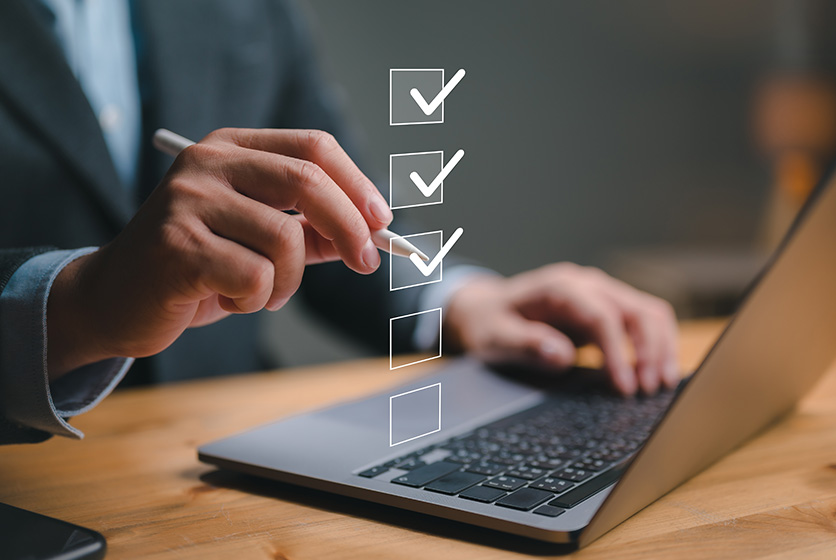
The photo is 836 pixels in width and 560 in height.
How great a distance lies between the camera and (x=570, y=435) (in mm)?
521

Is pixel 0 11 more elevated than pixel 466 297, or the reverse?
pixel 0 11

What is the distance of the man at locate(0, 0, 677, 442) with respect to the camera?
1.33ft

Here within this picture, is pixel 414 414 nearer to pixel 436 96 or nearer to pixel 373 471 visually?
pixel 373 471

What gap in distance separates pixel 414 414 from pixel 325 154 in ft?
0.62

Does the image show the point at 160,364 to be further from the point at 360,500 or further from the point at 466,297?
the point at 360,500

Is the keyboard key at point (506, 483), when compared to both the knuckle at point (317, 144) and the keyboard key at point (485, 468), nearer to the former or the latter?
the keyboard key at point (485, 468)

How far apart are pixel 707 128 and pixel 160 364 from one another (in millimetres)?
2475

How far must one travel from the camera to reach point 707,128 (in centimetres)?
285

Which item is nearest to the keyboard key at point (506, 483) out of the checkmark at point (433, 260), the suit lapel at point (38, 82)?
the checkmark at point (433, 260)

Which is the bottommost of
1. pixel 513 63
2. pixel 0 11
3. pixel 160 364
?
pixel 160 364

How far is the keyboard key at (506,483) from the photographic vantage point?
0.40 m

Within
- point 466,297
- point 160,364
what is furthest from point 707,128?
point 160,364

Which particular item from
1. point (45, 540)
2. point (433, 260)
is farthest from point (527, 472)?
point (45, 540)

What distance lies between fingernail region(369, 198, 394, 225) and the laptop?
0.40 feet
